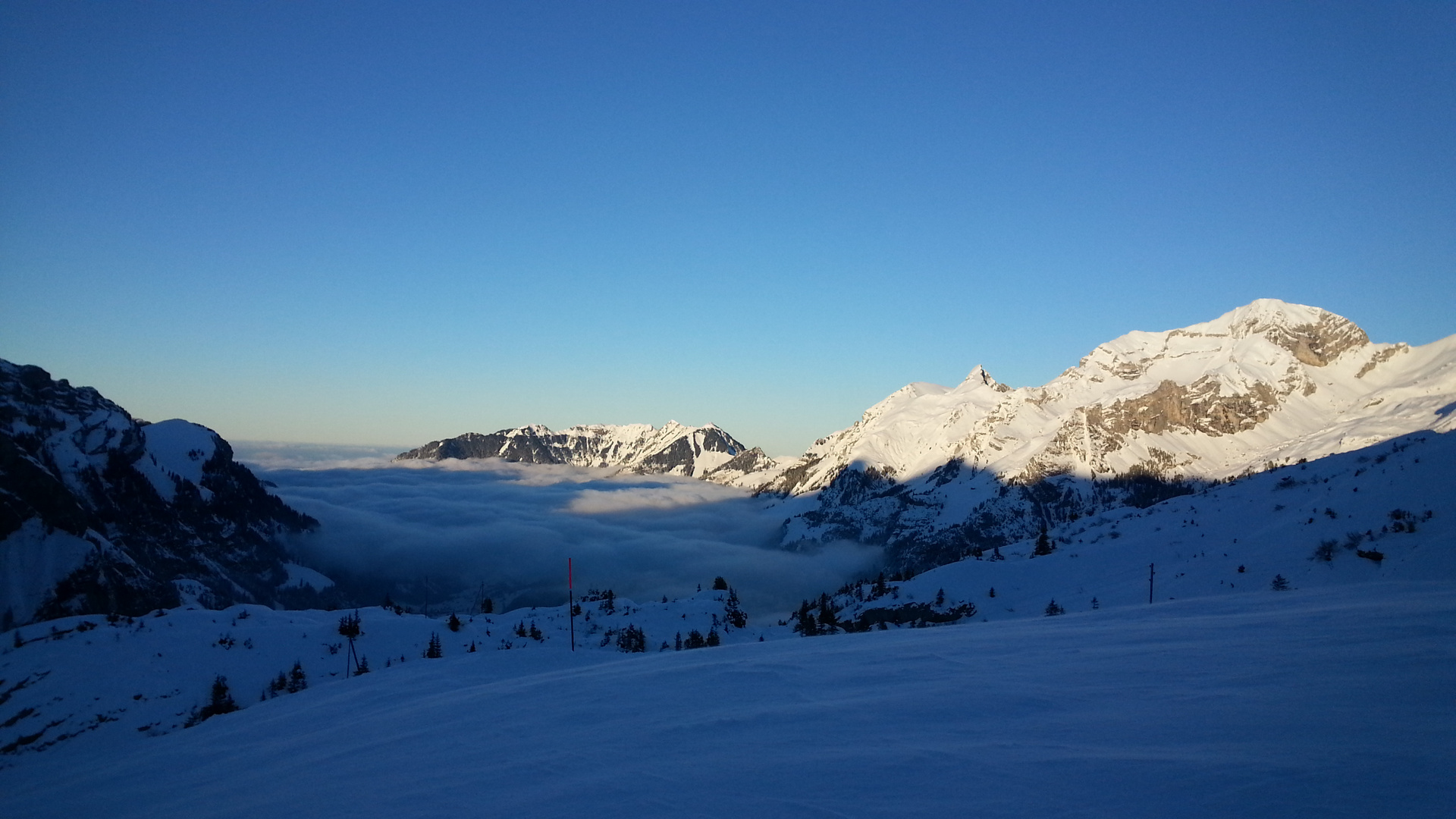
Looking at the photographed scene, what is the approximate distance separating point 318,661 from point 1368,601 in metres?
59.3

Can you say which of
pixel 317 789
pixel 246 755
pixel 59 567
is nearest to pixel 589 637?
pixel 246 755

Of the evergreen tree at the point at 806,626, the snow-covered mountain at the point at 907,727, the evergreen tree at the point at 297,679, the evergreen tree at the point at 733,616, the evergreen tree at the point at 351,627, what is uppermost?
the snow-covered mountain at the point at 907,727

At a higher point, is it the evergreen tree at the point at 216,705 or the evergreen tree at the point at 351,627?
the evergreen tree at the point at 351,627

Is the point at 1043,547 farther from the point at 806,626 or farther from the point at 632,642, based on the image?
the point at 632,642

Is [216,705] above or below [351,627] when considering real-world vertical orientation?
below

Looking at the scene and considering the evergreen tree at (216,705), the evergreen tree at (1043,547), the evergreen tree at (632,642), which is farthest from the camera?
the evergreen tree at (1043,547)

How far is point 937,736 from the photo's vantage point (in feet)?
25.3

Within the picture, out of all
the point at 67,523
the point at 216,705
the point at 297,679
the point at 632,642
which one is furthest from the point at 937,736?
the point at 67,523

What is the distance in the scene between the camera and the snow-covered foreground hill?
5828mm

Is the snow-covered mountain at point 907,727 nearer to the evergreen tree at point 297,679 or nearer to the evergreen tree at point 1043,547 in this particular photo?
the evergreen tree at point 297,679

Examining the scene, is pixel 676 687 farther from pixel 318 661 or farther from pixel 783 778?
pixel 318 661

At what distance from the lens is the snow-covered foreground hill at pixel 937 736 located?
5.83 metres

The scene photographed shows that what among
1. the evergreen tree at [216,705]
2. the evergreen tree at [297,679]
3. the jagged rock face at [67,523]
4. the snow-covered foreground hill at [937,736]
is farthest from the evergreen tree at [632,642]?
the jagged rock face at [67,523]

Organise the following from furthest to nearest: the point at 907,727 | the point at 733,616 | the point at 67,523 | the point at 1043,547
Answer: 1. the point at 67,523
2. the point at 1043,547
3. the point at 733,616
4. the point at 907,727
